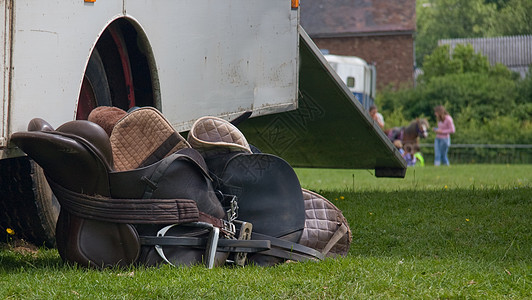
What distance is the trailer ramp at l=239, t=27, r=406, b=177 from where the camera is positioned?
7.29 meters

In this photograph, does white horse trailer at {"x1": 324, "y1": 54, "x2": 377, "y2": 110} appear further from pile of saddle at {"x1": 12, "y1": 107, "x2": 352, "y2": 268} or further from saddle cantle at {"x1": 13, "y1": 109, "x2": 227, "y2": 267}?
saddle cantle at {"x1": 13, "y1": 109, "x2": 227, "y2": 267}

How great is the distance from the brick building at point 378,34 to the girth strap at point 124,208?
40.8 m

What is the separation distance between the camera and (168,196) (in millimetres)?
3904

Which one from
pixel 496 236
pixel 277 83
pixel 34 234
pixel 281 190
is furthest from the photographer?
pixel 277 83

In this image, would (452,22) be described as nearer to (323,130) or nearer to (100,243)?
(323,130)

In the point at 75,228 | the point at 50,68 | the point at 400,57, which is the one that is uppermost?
the point at 50,68

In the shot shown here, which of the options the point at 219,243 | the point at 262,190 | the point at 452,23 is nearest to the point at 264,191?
the point at 262,190

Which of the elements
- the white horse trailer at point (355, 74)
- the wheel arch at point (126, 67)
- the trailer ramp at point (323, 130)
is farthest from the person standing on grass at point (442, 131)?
the wheel arch at point (126, 67)

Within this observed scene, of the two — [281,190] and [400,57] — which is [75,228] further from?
[400,57]

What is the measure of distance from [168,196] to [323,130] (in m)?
4.52

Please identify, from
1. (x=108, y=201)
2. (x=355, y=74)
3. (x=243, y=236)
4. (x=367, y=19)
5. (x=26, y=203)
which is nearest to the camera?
(x=108, y=201)

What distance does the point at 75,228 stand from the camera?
385cm

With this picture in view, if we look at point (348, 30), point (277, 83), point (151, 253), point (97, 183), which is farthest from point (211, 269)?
point (348, 30)

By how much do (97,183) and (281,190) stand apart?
102 centimetres
